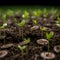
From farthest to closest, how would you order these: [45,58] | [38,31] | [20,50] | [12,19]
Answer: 1. [12,19]
2. [38,31]
3. [20,50]
4. [45,58]

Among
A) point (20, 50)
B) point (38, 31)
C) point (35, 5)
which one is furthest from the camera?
point (35, 5)

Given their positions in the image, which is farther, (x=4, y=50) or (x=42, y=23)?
(x=42, y=23)

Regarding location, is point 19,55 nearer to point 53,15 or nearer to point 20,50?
point 20,50

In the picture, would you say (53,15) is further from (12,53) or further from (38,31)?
(12,53)

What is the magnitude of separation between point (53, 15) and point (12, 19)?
0.61m

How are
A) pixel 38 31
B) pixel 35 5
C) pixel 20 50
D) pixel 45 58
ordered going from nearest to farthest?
pixel 45 58, pixel 20 50, pixel 38 31, pixel 35 5

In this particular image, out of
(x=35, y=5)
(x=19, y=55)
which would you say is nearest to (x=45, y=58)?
(x=19, y=55)

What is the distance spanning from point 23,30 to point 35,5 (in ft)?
4.74
